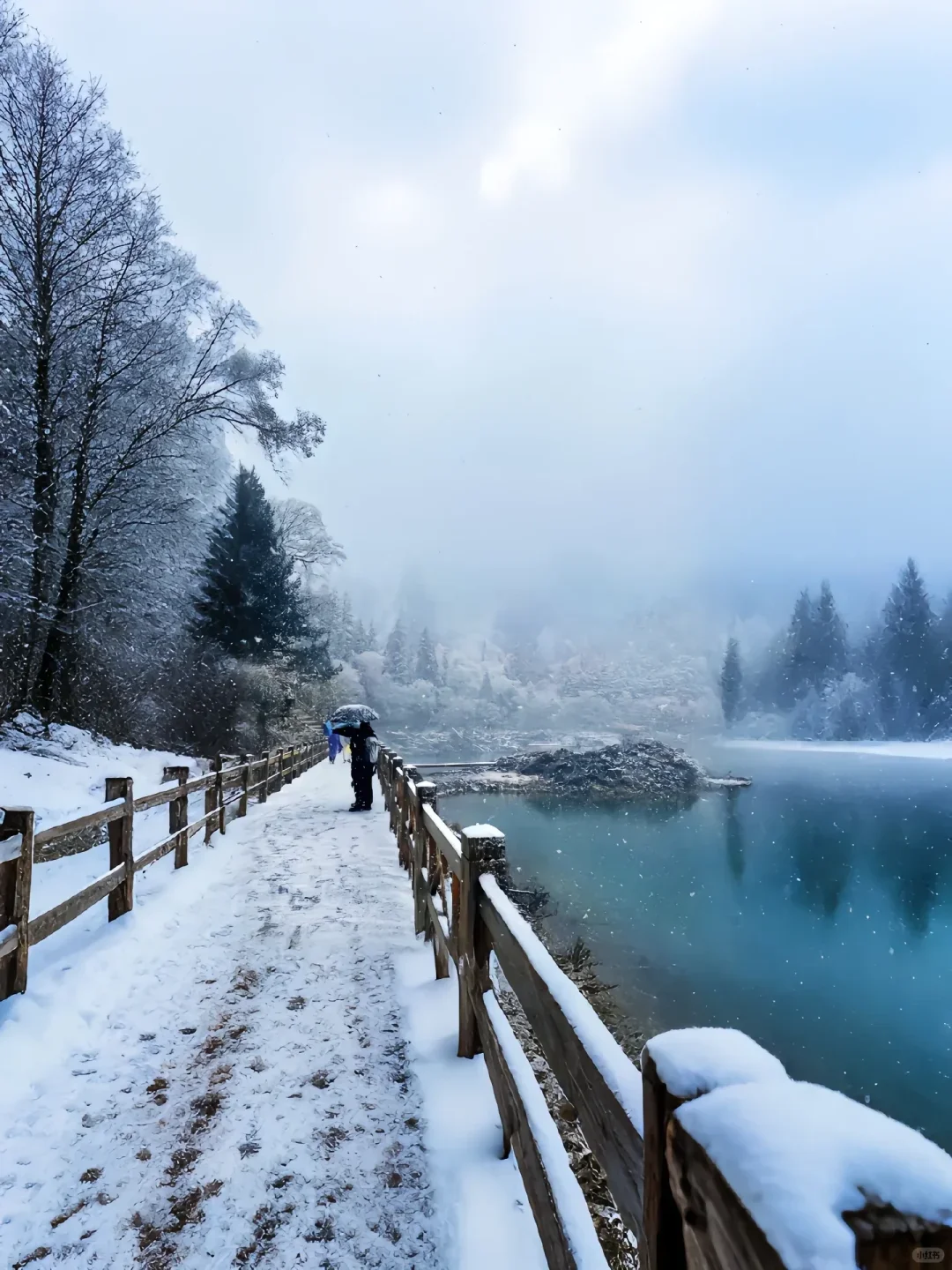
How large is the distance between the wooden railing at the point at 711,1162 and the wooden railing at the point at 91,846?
3.44 m

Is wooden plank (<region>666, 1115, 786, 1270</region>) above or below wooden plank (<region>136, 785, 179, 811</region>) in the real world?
above

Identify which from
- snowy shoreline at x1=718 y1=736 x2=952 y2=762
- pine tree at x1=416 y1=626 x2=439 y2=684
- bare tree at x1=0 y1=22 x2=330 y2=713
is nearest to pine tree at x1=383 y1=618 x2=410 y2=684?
pine tree at x1=416 y1=626 x2=439 y2=684

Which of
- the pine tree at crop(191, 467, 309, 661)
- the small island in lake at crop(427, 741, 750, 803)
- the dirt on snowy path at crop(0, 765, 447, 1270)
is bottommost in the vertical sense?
the small island in lake at crop(427, 741, 750, 803)

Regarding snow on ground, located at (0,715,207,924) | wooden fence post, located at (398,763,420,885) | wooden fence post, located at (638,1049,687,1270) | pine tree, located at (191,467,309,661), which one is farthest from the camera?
pine tree, located at (191,467,309,661)

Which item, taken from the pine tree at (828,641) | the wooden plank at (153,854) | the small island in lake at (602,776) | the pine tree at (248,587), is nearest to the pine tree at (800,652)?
the pine tree at (828,641)

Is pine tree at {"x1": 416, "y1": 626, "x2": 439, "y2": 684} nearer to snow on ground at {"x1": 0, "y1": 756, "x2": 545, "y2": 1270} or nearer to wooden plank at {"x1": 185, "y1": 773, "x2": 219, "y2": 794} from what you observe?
A: wooden plank at {"x1": 185, "y1": 773, "x2": 219, "y2": 794}

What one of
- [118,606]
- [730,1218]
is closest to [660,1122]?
[730,1218]

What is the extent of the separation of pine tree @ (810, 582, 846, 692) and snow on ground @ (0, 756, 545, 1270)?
90.0 meters

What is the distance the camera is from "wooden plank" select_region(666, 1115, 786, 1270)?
2.43 ft

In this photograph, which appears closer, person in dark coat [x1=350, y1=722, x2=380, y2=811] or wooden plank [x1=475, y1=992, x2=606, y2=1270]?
wooden plank [x1=475, y1=992, x2=606, y2=1270]

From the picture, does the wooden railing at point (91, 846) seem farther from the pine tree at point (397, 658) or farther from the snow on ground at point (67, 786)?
the pine tree at point (397, 658)

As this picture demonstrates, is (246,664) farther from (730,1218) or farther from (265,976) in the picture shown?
(730,1218)

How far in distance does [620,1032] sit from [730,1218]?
38.3ft

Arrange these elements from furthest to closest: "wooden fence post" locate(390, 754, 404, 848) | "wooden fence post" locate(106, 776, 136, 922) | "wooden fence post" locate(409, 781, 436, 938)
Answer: "wooden fence post" locate(390, 754, 404, 848)
"wooden fence post" locate(409, 781, 436, 938)
"wooden fence post" locate(106, 776, 136, 922)
